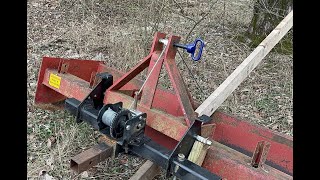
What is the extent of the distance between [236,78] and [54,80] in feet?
5.09

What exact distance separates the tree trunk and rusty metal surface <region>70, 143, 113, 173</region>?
3.40 metres

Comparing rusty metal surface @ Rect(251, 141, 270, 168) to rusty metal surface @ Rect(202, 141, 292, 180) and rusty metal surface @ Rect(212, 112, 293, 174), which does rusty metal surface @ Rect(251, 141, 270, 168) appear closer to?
rusty metal surface @ Rect(202, 141, 292, 180)

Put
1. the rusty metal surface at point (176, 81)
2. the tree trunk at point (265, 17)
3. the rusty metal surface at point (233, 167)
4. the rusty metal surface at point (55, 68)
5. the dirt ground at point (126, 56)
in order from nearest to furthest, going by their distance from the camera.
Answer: the rusty metal surface at point (233, 167) < the rusty metal surface at point (176, 81) < the dirt ground at point (126, 56) < the rusty metal surface at point (55, 68) < the tree trunk at point (265, 17)

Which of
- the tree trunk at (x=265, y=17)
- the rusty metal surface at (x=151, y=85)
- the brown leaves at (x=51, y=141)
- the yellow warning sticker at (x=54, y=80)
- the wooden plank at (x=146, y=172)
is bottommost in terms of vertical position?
the brown leaves at (x=51, y=141)

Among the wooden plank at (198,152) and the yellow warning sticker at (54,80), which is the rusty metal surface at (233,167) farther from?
the yellow warning sticker at (54,80)

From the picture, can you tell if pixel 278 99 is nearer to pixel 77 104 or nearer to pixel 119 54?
pixel 119 54

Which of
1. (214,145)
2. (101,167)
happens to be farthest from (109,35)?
(214,145)

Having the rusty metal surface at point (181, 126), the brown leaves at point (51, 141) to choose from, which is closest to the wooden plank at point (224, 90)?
the rusty metal surface at point (181, 126)

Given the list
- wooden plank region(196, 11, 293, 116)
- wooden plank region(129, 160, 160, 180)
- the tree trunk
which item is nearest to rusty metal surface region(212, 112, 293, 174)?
wooden plank region(196, 11, 293, 116)

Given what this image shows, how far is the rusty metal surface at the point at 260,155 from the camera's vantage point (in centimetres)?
219

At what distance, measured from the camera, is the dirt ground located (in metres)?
3.20

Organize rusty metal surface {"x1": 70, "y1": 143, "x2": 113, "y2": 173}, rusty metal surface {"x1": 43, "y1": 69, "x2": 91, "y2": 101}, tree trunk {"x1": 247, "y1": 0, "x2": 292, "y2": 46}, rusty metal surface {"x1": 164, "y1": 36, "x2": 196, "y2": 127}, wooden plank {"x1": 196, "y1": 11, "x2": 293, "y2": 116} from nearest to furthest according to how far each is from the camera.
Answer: rusty metal surface {"x1": 70, "y1": 143, "x2": 113, "y2": 173}, rusty metal surface {"x1": 164, "y1": 36, "x2": 196, "y2": 127}, wooden plank {"x1": 196, "y1": 11, "x2": 293, "y2": 116}, rusty metal surface {"x1": 43, "y1": 69, "x2": 91, "y2": 101}, tree trunk {"x1": 247, "y1": 0, "x2": 292, "y2": 46}

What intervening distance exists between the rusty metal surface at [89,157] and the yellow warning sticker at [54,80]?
0.88 meters

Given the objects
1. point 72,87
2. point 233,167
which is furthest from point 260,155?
point 72,87
